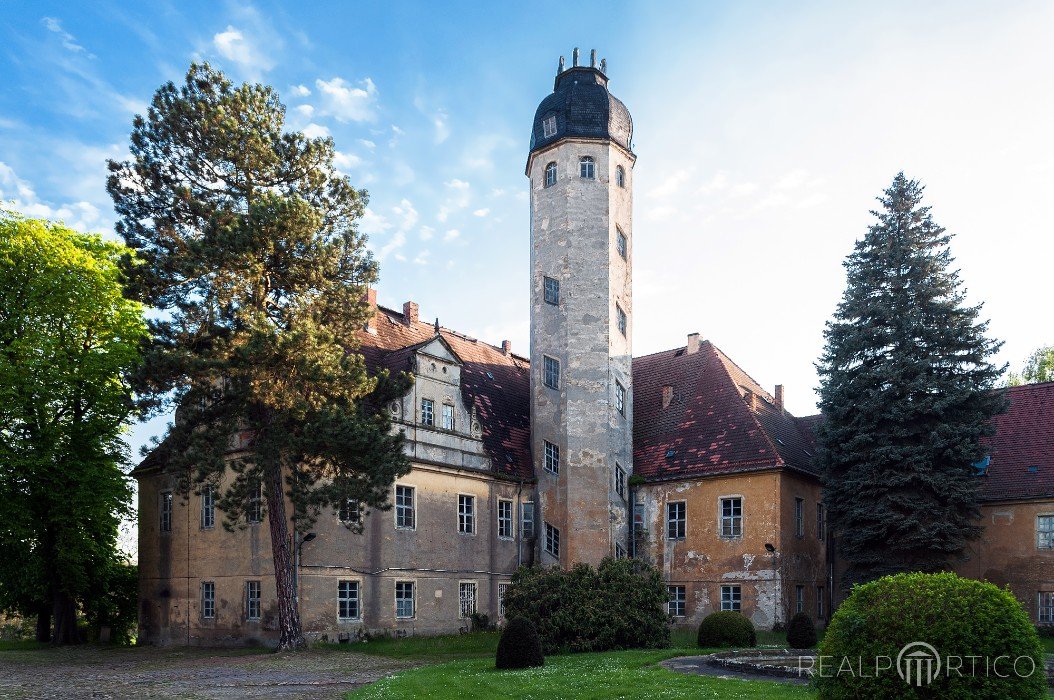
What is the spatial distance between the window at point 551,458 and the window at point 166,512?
13439 millimetres

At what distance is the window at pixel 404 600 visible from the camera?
28406 millimetres

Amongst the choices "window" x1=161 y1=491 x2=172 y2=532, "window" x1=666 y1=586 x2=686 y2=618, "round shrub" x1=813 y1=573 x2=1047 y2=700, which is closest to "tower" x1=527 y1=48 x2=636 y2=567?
"window" x1=666 y1=586 x2=686 y2=618

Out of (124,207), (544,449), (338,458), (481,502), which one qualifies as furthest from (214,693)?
(544,449)

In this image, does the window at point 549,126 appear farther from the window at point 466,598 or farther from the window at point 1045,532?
the window at point 1045,532

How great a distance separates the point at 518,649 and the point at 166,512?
18.5 metres

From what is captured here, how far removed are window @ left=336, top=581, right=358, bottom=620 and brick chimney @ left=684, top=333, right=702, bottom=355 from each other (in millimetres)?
17139

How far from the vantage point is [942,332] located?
90.7 feet

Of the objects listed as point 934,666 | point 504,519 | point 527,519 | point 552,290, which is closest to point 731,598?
point 527,519

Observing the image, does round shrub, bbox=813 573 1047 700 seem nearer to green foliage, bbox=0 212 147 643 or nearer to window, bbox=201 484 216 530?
green foliage, bbox=0 212 147 643

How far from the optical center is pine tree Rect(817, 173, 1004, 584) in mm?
26891

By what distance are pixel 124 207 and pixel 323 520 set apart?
10.5 m

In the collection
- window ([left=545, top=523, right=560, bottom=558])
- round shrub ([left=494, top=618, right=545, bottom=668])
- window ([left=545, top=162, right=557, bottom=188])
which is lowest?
round shrub ([left=494, top=618, right=545, bottom=668])

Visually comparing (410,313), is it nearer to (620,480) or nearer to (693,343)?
(620,480)

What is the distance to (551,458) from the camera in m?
32.6
